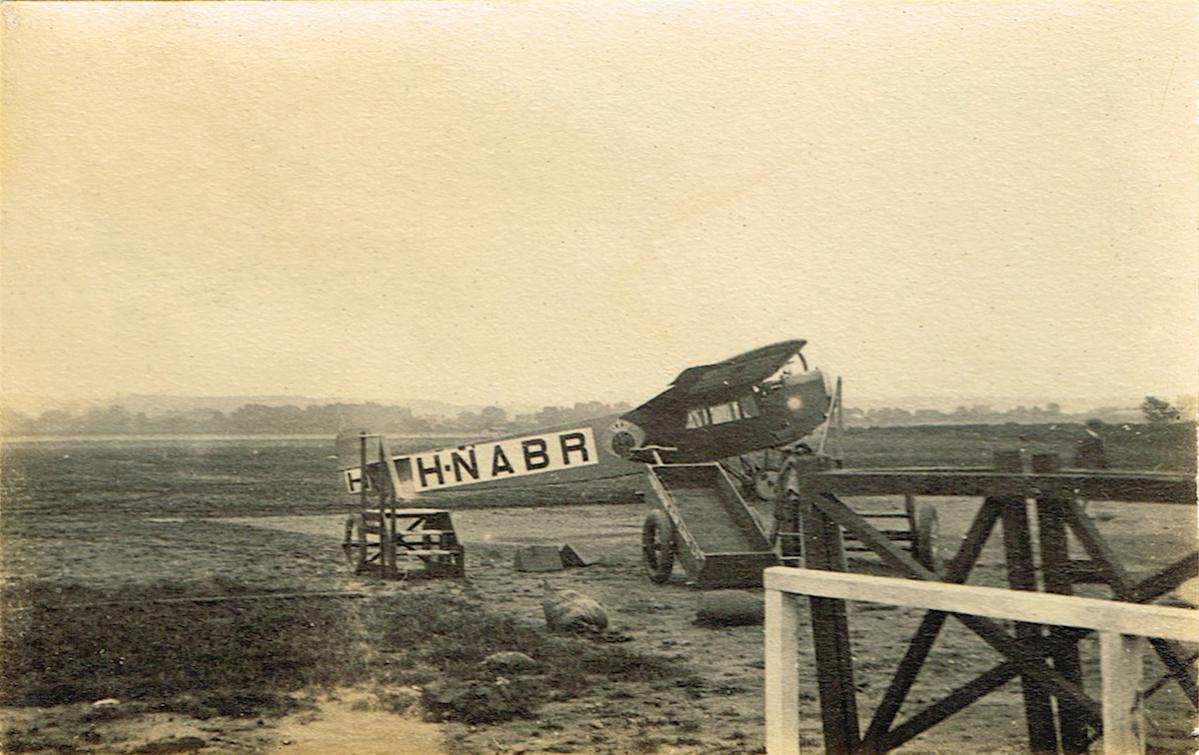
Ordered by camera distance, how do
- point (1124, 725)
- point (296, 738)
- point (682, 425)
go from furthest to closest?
1. point (682, 425)
2. point (296, 738)
3. point (1124, 725)

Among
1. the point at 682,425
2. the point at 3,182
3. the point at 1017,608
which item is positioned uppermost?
the point at 3,182

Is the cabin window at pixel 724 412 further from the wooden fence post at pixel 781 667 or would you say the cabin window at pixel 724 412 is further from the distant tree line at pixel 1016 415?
the wooden fence post at pixel 781 667

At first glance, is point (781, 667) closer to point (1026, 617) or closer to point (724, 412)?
point (1026, 617)

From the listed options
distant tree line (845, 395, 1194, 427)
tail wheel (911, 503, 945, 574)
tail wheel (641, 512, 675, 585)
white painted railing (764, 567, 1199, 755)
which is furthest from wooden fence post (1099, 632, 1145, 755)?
tail wheel (641, 512, 675, 585)

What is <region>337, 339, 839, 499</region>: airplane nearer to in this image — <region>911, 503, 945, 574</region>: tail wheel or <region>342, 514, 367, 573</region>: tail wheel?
<region>342, 514, 367, 573</region>: tail wheel

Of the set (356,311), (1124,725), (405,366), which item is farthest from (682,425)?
(1124,725)

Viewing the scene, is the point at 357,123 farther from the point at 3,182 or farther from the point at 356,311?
the point at 3,182

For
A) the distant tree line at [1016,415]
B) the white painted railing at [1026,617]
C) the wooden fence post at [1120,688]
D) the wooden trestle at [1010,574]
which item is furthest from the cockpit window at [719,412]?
the wooden fence post at [1120,688]

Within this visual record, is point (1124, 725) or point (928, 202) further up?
point (928, 202)
